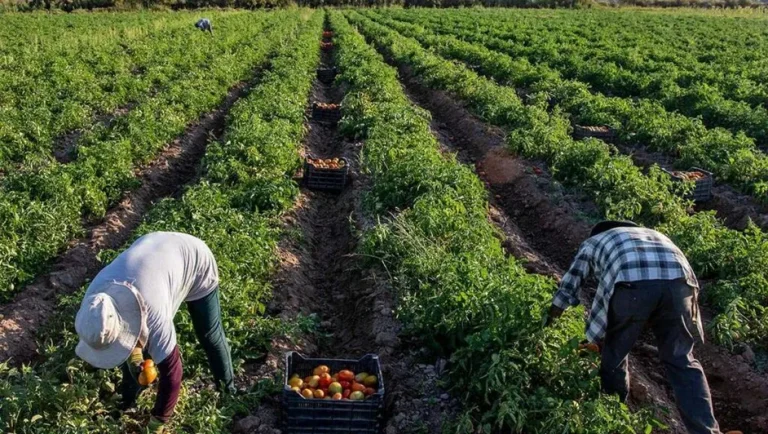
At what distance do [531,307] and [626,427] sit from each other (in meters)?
1.15

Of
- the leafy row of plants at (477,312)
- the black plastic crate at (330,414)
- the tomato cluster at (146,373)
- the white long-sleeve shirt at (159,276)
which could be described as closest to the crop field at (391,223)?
the leafy row of plants at (477,312)

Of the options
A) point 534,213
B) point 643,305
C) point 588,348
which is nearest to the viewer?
point 643,305

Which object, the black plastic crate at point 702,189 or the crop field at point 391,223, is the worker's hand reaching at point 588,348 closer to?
the crop field at point 391,223

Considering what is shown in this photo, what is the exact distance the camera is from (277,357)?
6.02 metres

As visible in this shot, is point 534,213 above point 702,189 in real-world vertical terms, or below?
below

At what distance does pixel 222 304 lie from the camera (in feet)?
20.1

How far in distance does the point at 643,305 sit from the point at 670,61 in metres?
19.9

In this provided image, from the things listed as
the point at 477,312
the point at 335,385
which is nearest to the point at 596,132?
the point at 477,312

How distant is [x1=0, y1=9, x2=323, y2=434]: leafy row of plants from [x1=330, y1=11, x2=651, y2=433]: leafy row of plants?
1.33 metres

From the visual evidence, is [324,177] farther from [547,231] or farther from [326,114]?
[326,114]

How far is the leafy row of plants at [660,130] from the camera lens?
1058 centimetres

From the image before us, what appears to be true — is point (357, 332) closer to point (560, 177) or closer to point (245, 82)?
point (560, 177)

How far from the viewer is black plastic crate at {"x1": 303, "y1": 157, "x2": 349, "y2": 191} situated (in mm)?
10538

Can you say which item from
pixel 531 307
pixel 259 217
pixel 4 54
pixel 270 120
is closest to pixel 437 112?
pixel 270 120
